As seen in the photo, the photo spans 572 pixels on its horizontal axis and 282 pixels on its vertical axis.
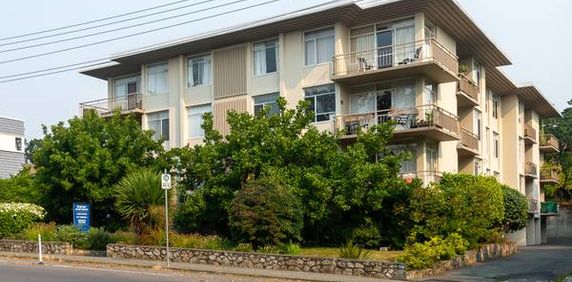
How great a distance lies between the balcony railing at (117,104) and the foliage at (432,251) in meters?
21.4

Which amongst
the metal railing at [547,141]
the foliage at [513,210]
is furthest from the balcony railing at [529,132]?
the foliage at [513,210]

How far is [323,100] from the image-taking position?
31.1 metres

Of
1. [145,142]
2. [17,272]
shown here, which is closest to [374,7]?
[145,142]

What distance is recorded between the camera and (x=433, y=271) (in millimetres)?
19625

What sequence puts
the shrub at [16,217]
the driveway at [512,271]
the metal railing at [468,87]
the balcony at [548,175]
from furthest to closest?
the balcony at [548,175]
the metal railing at [468,87]
the shrub at [16,217]
the driveway at [512,271]

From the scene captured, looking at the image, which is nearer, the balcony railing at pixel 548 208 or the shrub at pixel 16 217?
the shrub at pixel 16 217

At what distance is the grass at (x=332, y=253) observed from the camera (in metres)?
22.2

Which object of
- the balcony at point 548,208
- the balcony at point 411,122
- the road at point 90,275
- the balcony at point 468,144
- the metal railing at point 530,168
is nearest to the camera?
the road at point 90,275

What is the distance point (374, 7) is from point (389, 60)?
242cm

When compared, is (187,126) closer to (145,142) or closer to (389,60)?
(145,142)

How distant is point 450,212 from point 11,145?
142ft

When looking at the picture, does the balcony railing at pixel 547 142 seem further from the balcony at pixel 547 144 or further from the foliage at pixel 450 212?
the foliage at pixel 450 212

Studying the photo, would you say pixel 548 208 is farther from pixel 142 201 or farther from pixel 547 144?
pixel 142 201

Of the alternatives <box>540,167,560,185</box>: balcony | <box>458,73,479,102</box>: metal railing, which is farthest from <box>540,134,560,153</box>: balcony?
<box>458,73,479,102</box>: metal railing
